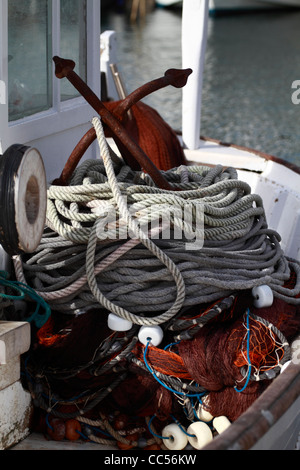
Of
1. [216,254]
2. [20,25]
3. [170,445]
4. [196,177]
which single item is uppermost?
[20,25]

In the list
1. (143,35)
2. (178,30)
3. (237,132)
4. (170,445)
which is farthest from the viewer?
(178,30)

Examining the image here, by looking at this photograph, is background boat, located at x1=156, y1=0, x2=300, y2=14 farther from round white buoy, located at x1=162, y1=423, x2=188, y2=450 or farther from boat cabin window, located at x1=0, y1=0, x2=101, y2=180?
round white buoy, located at x1=162, y1=423, x2=188, y2=450

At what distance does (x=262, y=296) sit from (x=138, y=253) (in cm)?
48

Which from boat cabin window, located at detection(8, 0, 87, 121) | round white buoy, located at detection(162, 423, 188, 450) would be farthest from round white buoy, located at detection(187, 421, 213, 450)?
boat cabin window, located at detection(8, 0, 87, 121)

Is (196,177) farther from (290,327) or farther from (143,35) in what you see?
(143,35)

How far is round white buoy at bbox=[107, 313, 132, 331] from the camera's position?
2279mm

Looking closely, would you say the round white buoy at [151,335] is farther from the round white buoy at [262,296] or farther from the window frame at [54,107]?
the window frame at [54,107]

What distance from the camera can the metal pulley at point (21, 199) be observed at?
193cm

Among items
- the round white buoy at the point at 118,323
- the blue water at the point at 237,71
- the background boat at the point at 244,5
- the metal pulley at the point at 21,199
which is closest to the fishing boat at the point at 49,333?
the metal pulley at the point at 21,199

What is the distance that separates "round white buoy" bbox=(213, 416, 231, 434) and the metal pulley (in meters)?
0.87

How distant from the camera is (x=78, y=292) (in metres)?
2.38

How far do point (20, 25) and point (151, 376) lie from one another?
1.46 meters

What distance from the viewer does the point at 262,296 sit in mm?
2365

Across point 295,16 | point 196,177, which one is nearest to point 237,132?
point 196,177
